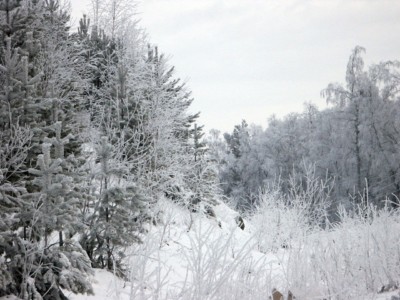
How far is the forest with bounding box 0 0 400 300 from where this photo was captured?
7074mm

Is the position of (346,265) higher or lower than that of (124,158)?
lower

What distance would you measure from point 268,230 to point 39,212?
50.0 ft

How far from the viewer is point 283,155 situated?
155ft

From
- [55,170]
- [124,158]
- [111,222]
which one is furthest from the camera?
[124,158]

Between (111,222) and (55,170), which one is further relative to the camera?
(111,222)

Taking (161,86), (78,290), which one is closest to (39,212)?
(78,290)

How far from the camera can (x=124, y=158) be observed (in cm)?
1534

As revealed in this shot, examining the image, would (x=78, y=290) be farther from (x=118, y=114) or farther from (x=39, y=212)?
(x=118, y=114)

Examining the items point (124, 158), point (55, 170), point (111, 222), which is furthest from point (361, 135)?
point (55, 170)

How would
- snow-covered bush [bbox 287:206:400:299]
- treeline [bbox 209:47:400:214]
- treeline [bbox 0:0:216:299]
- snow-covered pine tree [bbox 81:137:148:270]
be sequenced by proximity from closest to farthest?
snow-covered bush [bbox 287:206:400:299] < treeline [bbox 0:0:216:299] < snow-covered pine tree [bbox 81:137:148:270] < treeline [bbox 209:47:400:214]

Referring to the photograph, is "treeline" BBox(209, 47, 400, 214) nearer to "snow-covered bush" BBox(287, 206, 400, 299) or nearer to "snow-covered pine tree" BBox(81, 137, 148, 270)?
"snow-covered pine tree" BBox(81, 137, 148, 270)

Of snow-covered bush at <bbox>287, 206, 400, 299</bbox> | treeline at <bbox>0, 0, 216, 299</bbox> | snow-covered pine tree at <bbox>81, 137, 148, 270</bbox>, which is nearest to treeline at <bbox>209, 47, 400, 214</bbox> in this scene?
A: treeline at <bbox>0, 0, 216, 299</bbox>

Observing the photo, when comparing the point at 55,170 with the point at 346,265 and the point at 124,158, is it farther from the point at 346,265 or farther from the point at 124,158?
the point at 124,158

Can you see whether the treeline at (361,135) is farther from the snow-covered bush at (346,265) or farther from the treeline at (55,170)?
the snow-covered bush at (346,265)
